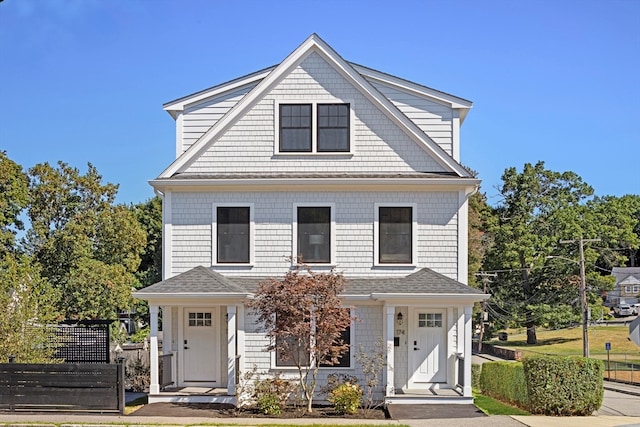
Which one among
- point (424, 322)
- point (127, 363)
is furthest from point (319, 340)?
point (127, 363)

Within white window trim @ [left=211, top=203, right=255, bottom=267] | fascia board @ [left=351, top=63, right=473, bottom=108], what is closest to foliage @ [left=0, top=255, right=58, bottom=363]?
white window trim @ [left=211, top=203, right=255, bottom=267]

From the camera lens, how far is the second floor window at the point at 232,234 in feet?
63.2

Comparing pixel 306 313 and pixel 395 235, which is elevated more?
pixel 395 235

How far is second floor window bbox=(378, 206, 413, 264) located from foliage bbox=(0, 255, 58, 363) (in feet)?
28.8

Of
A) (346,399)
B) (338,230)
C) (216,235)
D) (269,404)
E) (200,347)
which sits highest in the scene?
(338,230)

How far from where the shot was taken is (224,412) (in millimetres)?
16453

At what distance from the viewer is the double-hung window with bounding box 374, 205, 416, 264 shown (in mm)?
19172

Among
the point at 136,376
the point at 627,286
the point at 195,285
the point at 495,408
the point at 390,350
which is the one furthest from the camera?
the point at 627,286

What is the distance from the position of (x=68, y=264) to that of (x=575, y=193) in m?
39.1

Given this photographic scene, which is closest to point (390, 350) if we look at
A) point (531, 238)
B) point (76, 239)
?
point (76, 239)

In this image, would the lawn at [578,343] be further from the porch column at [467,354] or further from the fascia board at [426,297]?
the fascia board at [426,297]

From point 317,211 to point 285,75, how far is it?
3.77 meters

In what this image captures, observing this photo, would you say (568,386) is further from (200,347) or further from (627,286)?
(627,286)

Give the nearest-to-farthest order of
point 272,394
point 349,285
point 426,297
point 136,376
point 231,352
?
point 272,394 < point 426,297 < point 231,352 < point 349,285 < point 136,376
